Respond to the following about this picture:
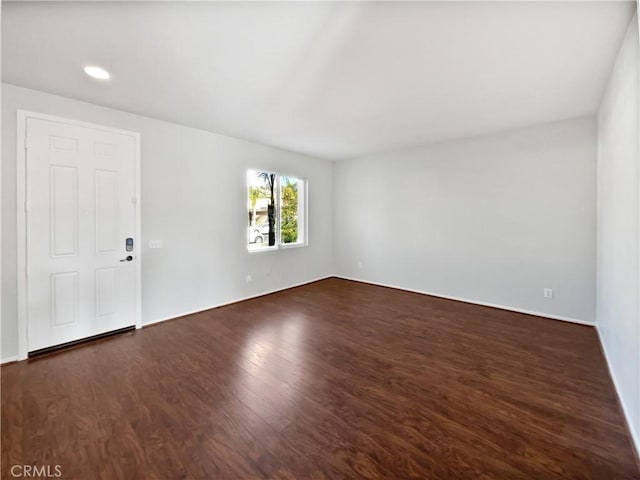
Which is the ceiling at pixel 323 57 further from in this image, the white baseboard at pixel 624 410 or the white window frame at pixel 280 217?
the white baseboard at pixel 624 410

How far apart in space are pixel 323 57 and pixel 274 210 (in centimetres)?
328

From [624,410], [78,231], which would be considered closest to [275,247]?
[78,231]

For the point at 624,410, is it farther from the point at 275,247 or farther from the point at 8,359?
the point at 8,359

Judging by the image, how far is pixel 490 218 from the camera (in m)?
4.20

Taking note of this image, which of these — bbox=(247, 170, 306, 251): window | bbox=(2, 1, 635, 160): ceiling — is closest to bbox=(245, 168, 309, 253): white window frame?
bbox=(247, 170, 306, 251): window

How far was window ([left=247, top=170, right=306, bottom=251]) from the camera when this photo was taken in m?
4.81

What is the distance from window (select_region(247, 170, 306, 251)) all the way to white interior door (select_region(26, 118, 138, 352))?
1.83m

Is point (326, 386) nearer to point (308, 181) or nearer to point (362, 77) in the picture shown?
point (362, 77)

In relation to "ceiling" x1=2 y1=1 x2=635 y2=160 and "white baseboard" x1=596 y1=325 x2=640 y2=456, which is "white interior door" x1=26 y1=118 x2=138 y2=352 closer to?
"ceiling" x1=2 y1=1 x2=635 y2=160

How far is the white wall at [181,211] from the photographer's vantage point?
2.62 meters

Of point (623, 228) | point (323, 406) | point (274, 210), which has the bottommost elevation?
point (323, 406)

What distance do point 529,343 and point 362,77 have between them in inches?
129

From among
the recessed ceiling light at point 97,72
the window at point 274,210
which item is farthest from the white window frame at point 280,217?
the recessed ceiling light at point 97,72

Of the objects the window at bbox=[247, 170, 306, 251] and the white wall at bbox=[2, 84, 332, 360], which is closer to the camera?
the white wall at bbox=[2, 84, 332, 360]
